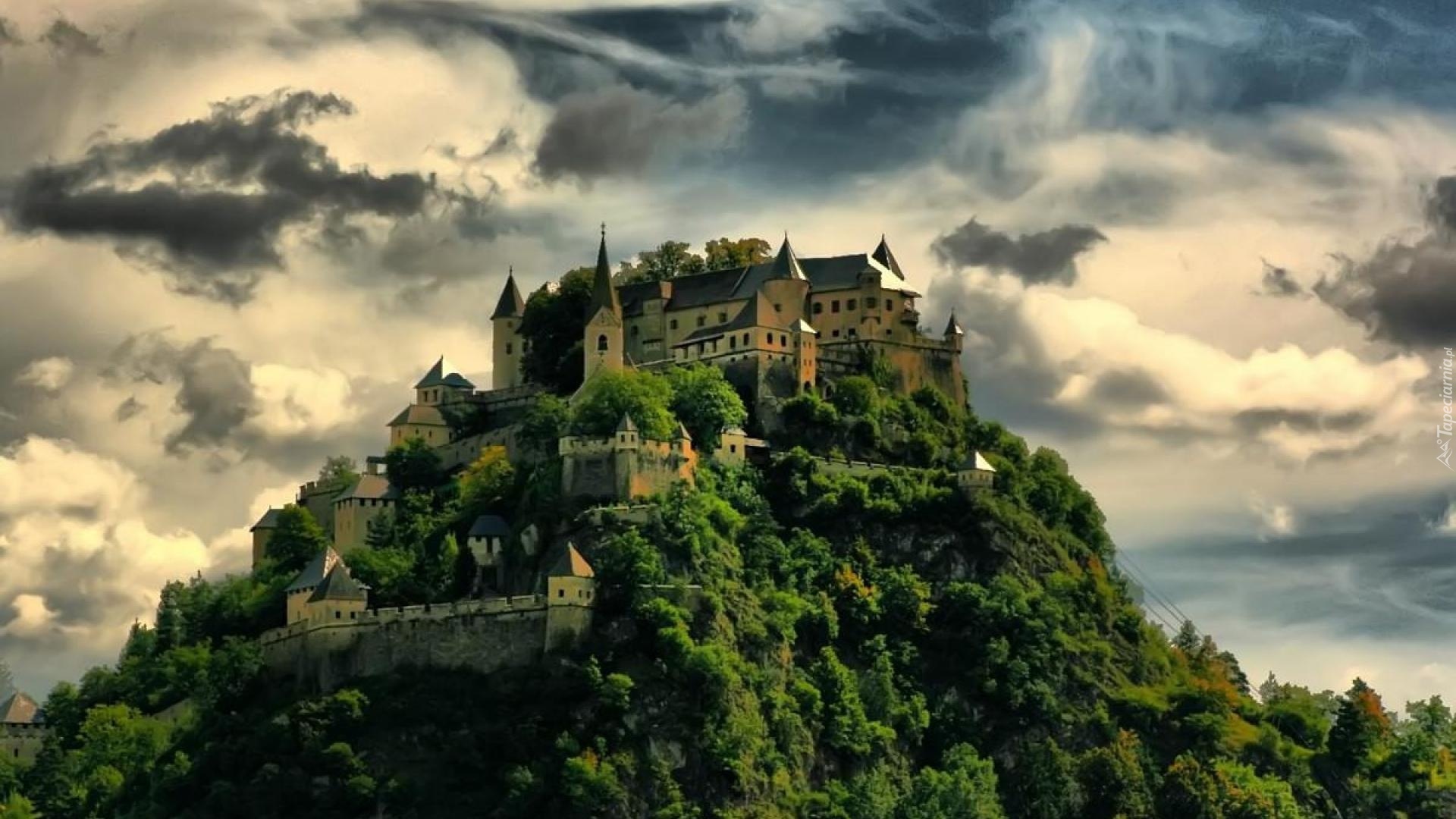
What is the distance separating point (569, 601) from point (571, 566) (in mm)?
1402

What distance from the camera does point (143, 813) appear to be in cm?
11756

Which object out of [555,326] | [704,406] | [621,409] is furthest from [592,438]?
[555,326]

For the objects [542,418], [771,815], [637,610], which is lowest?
[771,815]

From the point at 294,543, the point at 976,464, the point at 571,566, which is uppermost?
the point at 976,464

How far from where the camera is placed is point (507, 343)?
141375mm

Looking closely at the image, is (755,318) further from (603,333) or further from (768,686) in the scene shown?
(768,686)

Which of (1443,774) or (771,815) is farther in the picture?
(1443,774)

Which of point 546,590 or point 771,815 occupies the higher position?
point 546,590

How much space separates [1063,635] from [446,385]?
32.7 m

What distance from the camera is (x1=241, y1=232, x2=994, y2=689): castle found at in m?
115

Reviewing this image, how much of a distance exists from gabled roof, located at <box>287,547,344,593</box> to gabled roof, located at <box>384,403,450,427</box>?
49.4ft

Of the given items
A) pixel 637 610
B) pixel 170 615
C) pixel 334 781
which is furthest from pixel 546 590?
→ pixel 170 615

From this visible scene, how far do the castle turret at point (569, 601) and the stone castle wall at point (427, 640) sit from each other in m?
0.44

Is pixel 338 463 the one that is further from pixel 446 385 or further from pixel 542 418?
pixel 542 418
